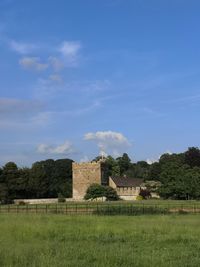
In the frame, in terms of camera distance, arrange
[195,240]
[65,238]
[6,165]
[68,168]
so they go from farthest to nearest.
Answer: [68,168], [6,165], [65,238], [195,240]

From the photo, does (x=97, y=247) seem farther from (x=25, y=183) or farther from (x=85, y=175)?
(x=85, y=175)

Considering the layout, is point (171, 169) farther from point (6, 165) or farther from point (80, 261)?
point (80, 261)

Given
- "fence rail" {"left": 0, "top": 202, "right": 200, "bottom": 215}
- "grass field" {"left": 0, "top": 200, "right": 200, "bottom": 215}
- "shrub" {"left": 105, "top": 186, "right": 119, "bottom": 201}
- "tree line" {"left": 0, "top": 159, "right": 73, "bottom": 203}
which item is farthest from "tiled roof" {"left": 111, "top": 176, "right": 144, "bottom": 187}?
"fence rail" {"left": 0, "top": 202, "right": 200, "bottom": 215}

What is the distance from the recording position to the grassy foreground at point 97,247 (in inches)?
655

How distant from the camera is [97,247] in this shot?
21.5 metres

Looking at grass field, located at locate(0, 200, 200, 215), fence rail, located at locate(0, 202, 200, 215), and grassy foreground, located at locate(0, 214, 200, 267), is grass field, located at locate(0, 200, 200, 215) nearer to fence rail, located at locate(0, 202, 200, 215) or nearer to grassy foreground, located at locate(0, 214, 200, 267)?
fence rail, located at locate(0, 202, 200, 215)

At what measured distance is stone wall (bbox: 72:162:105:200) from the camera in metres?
134

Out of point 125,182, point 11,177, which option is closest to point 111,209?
point 11,177

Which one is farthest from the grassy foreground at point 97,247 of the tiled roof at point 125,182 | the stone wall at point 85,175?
the tiled roof at point 125,182

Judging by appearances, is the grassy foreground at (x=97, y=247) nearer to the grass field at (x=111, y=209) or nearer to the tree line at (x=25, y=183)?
Answer: the grass field at (x=111, y=209)

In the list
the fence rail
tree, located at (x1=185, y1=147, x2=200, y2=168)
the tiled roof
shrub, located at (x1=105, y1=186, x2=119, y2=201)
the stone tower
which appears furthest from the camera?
tree, located at (x1=185, y1=147, x2=200, y2=168)

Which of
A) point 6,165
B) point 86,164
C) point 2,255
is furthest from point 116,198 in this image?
point 2,255

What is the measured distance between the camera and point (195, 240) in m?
24.7

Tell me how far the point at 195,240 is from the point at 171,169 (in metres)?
99.0
